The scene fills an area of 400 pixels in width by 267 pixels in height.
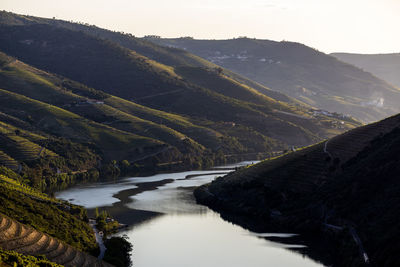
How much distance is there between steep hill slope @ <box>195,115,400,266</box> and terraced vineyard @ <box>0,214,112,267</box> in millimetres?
42637

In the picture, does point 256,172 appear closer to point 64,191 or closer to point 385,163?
point 385,163

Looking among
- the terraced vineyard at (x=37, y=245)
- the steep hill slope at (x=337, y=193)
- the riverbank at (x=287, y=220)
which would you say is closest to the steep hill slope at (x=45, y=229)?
the terraced vineyard at (x=37, y=245)

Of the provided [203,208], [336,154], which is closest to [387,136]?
[336,154]

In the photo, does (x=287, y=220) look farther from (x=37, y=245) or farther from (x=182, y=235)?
(x=37, y=245)

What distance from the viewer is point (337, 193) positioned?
135375 millimetres

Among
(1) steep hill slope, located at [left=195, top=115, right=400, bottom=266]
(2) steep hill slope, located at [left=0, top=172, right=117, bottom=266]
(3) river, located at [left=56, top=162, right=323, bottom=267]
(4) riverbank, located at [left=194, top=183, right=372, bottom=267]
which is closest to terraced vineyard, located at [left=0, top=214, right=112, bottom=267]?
(2) steep hill slope, located at [left=0, top=172, right=117, bottom=266]

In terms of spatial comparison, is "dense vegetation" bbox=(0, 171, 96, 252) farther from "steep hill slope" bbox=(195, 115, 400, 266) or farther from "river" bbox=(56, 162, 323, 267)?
"steep hill slope" bbox=(195, 115, 400, 266)

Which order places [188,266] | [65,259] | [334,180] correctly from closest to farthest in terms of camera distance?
[65,259], [188,266], [334,180]

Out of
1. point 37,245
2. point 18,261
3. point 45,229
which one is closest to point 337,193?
point 45,229

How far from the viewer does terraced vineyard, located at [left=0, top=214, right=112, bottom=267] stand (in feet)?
292

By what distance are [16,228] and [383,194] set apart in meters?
70.2

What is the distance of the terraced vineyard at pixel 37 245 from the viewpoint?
89.0 m

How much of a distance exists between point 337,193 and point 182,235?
35619 millimetres

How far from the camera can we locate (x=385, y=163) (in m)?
135
